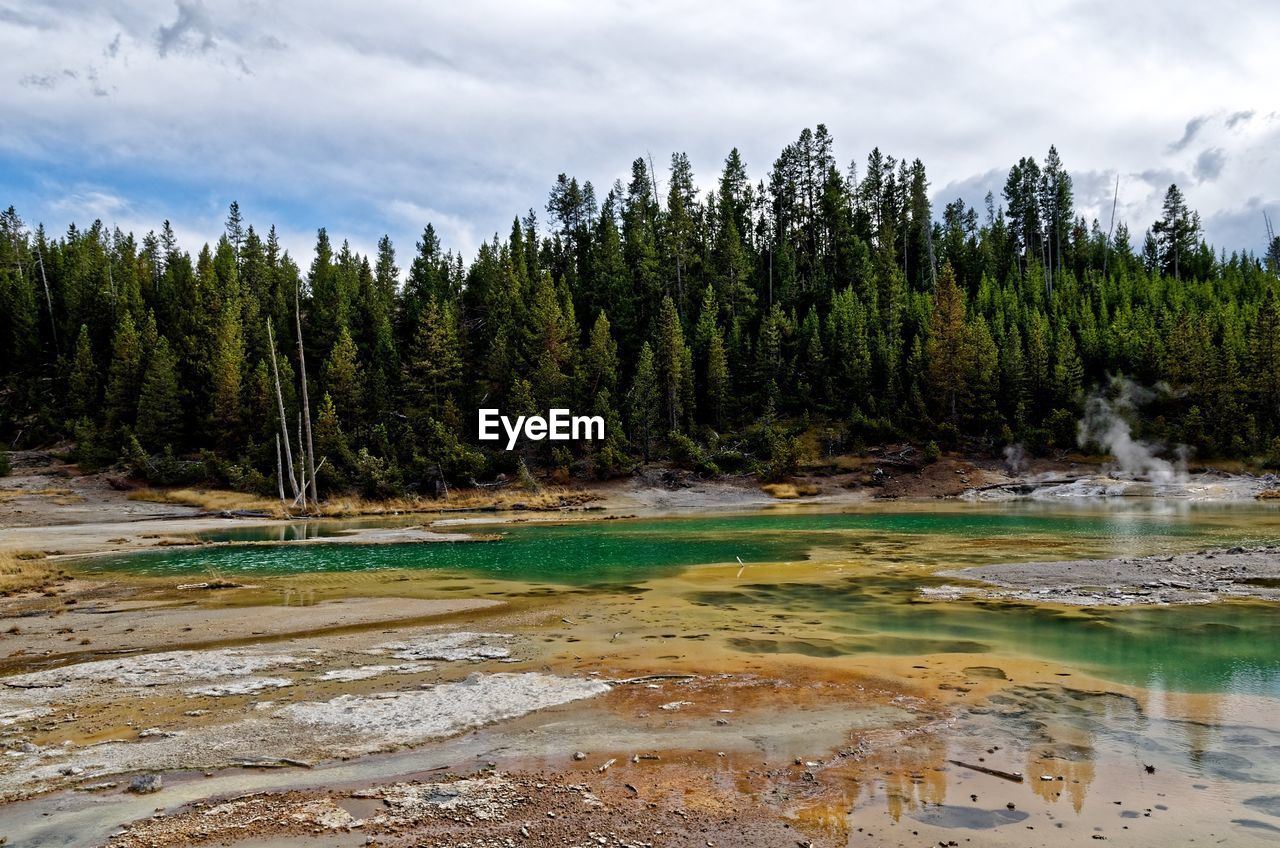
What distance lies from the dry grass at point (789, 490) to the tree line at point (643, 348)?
4.17m

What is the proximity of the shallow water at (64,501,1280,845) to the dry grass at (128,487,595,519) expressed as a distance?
22117 millimetres

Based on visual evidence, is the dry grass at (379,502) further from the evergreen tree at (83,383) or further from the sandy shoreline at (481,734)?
the sandy shoreline at (481,734)

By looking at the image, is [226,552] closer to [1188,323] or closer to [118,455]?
[118,455]

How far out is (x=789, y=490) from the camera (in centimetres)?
6069

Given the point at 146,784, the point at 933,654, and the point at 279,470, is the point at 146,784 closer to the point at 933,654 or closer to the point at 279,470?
the point at 933,654

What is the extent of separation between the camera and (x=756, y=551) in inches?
1141

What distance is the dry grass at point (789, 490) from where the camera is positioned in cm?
6017

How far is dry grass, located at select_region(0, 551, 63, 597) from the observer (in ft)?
63.8

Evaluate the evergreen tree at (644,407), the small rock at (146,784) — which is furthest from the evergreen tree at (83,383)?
the small rock at (146,784)

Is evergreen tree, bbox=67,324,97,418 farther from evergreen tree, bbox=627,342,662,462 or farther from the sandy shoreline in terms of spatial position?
the sandy shoreline

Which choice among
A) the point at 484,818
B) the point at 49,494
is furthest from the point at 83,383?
the point at 484,818

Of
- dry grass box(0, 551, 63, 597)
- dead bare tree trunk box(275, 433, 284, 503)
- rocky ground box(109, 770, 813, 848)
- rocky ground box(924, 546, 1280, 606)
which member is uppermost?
dead bare tree trunk box(275, 433, 284, 503)

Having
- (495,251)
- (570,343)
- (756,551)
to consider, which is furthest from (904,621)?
(495,251)

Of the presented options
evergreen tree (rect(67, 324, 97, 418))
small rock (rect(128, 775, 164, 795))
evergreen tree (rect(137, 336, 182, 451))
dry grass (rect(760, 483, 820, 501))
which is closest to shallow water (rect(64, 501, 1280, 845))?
small rock (rect(128, 775, 164, 795))
